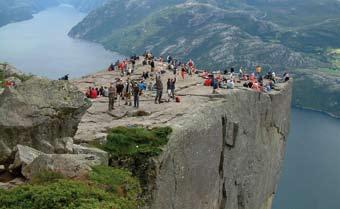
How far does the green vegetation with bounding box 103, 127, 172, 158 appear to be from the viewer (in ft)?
85.0

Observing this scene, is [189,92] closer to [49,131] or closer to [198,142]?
[198,142]

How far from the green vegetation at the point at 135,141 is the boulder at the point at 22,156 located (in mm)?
5057

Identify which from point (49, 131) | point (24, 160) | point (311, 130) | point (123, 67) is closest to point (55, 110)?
point (49, 131)

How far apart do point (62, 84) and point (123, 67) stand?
31.1 m

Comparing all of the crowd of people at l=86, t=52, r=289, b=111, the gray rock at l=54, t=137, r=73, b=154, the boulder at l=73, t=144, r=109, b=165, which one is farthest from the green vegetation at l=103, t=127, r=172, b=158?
the crowd of people at l=86, t=52, r=289, b=111

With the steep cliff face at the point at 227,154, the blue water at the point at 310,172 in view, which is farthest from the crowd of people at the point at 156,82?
the blue water at the point at 310,172

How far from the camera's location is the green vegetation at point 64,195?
16922mm

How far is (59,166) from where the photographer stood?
65.2ft

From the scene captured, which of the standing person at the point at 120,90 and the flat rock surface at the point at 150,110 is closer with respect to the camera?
the flat rock surface at the point at 150,110

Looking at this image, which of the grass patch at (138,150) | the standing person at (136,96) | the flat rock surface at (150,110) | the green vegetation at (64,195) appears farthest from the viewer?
the standing person at (136,96)

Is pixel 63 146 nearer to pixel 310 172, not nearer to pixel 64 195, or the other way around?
pixel 64 195

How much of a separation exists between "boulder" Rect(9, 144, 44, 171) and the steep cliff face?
270 inches

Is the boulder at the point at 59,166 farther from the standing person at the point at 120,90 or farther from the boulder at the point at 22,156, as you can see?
the standing person at the point at 120,90

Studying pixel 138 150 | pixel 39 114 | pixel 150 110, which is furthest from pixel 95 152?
pixel 150 110
